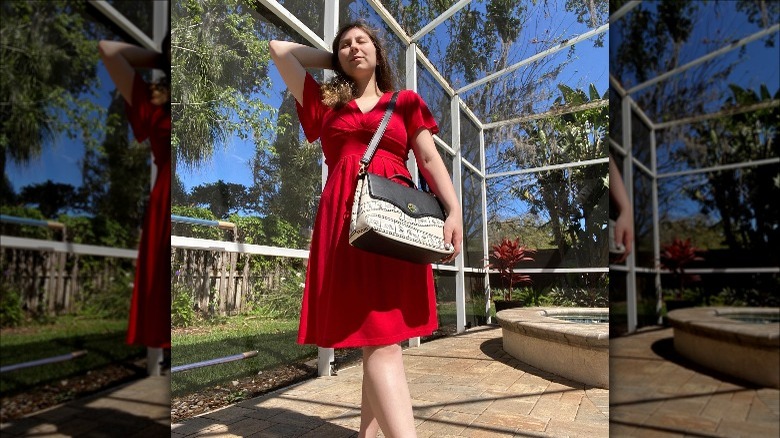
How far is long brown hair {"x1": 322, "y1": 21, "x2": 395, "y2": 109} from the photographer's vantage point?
1.31 metres

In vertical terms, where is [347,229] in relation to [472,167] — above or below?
below

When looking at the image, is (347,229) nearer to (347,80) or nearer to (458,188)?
(347,80)

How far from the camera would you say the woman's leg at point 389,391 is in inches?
42.5

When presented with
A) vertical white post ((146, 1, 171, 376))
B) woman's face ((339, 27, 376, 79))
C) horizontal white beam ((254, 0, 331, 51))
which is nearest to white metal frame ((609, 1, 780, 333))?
vertical white post ((146, 1, 171, 376))

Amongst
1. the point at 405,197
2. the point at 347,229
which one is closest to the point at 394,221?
the point at 405,197

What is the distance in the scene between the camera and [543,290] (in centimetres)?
196

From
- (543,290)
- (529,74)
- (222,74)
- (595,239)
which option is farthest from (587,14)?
(222,74)

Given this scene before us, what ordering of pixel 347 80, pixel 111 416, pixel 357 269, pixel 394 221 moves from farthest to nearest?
pixel 347 80
pixel 357 269
pixel 394 221
pixel 111 416

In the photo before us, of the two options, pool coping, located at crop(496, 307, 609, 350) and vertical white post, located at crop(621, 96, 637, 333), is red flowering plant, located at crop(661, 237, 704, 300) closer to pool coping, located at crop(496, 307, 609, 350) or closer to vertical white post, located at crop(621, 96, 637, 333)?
vertical white post, located at crop(621, 96, 637, 333)

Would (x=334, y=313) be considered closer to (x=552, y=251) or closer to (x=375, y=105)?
(x=375, y=105)

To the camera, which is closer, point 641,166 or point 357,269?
point 641,166

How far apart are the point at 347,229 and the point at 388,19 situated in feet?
3.71

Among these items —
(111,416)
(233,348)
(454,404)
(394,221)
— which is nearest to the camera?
(111,416)

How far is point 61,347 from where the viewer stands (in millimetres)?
329
